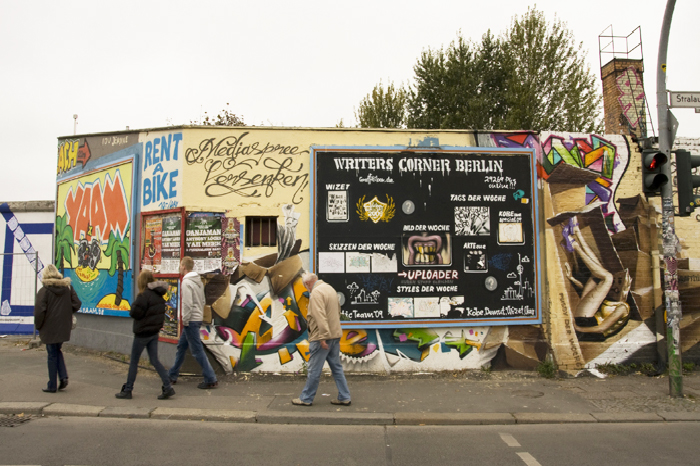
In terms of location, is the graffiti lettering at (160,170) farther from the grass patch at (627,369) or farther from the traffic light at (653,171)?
the grass patch at (627,369)

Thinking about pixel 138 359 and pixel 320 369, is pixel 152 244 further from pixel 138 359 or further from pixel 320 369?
pixel 320 369

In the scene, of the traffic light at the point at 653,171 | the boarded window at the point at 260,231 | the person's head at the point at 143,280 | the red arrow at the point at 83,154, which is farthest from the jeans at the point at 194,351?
the traffic light at the point at 653,171

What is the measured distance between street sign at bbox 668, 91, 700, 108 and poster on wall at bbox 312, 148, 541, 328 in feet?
8.05

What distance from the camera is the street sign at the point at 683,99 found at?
7.75 meters

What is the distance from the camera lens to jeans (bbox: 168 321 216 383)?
7.73m

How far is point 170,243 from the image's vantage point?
346 inches

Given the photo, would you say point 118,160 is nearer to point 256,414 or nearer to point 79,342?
point 79,342

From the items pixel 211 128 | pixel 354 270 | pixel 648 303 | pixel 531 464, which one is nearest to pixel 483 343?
pixel 354 270

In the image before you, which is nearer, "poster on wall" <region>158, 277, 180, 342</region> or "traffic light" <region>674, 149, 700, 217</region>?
"traffic light" <region>674, 149, 700, 217</region>

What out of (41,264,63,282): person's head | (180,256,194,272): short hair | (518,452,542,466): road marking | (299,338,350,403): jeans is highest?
(180,256,194,272): short hair

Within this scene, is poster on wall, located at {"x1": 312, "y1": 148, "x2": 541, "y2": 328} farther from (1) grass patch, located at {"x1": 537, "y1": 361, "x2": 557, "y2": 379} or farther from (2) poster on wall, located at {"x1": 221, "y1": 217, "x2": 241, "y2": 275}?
(2) poster on wall, located at {"x1": 221, "y1": 217, "x2": 241, "y2": 275}

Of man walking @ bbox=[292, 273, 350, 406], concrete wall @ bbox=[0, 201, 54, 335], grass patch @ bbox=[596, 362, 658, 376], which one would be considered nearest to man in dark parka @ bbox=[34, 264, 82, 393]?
man walking @ bbox=[292, 273, 350, 406]

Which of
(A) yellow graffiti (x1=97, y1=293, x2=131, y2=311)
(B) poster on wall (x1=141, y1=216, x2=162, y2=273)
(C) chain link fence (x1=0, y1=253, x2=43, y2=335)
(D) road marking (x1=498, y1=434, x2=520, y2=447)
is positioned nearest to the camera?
(D) road marking (x1=498, y1=434, x2=520, y2=447)

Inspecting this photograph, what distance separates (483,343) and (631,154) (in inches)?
175
